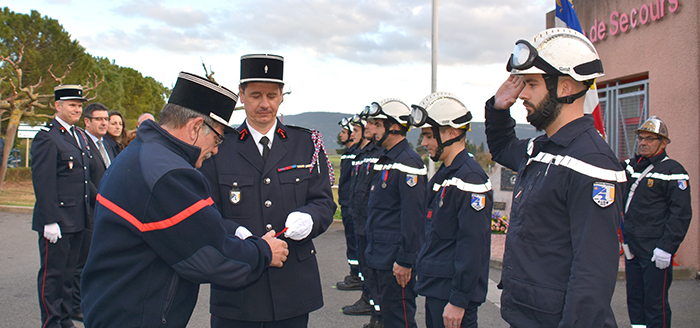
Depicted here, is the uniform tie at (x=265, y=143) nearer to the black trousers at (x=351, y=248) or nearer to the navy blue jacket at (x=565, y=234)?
the navy blue jacket at (x=565, y=234)

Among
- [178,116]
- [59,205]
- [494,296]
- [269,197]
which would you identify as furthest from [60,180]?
[494,296]

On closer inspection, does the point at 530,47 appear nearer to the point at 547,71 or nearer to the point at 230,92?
the point at 547,71

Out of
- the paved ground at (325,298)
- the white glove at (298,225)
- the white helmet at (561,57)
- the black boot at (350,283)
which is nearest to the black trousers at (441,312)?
the white glove at (298,225)

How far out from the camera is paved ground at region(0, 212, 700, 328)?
566 cm

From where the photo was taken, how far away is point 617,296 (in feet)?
22.3

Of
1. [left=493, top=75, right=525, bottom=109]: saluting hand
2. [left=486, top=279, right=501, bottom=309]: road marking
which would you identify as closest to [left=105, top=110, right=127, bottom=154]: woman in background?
[left=486, top=279, right=501, bottom=309]: road marking

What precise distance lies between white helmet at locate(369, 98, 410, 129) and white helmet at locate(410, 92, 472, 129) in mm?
1042

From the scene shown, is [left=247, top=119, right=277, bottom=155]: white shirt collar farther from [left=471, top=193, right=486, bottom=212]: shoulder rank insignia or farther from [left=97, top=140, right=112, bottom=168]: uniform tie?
[left=97, top=140, right=112, bottom=168]: uniform tie

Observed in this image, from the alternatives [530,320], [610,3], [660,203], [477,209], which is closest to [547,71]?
[530,320]

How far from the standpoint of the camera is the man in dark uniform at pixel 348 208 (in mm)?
7473

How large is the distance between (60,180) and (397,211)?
12.3ft

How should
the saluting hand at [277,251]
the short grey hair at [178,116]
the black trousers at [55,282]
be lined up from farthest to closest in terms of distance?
the black trousers at [55,282]
the saluting hand at [277,251]
the short grey hair at [178,116]

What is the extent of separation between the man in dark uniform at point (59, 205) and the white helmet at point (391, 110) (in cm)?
347

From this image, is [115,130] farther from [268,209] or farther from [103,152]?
[268,209]
